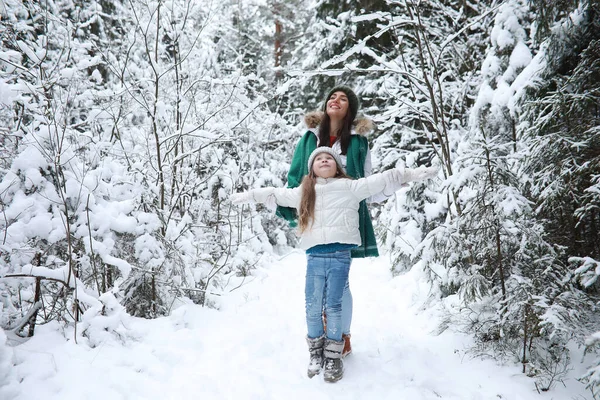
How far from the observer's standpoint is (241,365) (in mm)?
2846

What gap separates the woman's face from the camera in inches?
126

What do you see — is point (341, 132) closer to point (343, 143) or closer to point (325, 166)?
point (343, 143)

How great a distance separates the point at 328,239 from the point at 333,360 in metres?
0.91

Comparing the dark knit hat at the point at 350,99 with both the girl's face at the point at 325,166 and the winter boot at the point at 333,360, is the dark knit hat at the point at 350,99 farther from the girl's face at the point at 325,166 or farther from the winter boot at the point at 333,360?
the winter boot at the point at 333,360

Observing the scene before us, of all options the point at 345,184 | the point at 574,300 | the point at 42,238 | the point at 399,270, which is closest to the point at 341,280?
the point at 345,184

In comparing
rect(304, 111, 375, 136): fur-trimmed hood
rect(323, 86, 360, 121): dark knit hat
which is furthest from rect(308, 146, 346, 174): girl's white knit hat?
rect(323, 86, 360, 121): dark knit hat

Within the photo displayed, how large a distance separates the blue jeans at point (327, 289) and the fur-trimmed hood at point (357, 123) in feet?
3.62

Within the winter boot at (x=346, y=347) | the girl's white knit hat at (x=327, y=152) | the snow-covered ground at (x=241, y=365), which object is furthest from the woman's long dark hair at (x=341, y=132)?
the snow-covered ground at (x=241, y=365)

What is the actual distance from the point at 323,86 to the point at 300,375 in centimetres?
692

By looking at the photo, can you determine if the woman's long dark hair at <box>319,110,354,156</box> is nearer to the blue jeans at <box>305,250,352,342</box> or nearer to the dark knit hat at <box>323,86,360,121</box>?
the dark knit hat at <box>323,86,360,121</box>

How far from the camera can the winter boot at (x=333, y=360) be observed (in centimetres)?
261

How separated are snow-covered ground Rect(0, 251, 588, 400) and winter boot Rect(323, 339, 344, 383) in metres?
0.08

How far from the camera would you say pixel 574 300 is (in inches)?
92.3

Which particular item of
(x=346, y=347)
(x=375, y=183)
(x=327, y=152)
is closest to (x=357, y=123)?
Result: (x=327, y=152)
